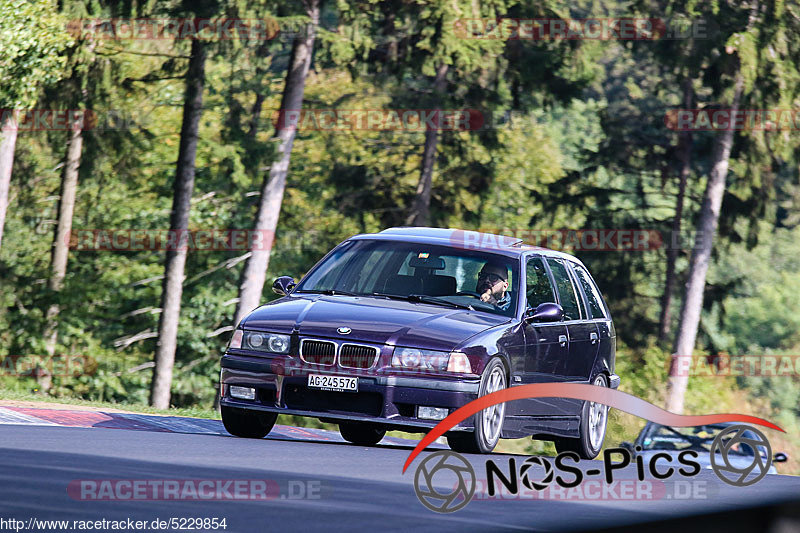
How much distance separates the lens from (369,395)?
10.3 meters

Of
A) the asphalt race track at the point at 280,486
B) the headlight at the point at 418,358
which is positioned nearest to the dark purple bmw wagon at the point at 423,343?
the headlight at the point at 418,358

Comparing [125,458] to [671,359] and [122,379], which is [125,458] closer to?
[671,359]

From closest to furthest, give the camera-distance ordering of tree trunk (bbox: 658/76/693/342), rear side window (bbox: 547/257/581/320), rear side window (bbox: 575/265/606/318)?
1. rear side window (bbox: 547/257/581/320)
2. rear side window (bbox: 575/265/606/318)
3. tree trunk (bbox: 658/76/693/342)

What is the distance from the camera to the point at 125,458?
8859mm

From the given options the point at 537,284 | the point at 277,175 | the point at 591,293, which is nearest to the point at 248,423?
the point at 537,284

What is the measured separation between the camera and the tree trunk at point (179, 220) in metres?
29.5

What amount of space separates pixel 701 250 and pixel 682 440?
15.1 meters

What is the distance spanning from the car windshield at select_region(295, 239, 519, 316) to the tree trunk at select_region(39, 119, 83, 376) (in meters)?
25.7

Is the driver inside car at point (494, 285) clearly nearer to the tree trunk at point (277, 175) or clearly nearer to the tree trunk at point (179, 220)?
the tree trunk at point (277, 175)

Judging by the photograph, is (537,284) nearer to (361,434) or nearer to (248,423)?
(361,434)

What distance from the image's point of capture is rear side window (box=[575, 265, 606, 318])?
43.9 ft

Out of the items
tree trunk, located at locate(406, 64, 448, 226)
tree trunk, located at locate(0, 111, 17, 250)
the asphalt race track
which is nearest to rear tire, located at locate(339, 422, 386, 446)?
the asphalt race track

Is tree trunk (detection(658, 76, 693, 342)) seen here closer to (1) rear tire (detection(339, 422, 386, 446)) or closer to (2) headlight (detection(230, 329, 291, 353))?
(1) rear tire (detection(339, 422, 386, 446))

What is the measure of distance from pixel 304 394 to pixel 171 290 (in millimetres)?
21240
